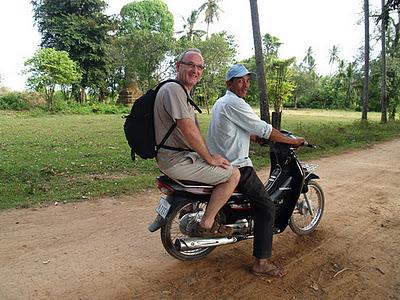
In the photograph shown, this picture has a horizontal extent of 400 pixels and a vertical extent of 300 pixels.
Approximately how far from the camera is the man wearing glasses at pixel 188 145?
290 cm

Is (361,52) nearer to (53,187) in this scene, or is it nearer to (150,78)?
(150,78)

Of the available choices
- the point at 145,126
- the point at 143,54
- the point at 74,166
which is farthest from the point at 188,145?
the point at 143,54

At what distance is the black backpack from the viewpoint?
9.87 ft

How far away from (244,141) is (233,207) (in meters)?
0.68

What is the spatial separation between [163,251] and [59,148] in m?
7.51

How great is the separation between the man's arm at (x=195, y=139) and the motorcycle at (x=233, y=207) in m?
0.29

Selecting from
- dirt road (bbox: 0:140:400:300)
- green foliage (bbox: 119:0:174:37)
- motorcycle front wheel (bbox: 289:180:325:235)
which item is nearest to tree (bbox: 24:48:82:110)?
green foliage (bbox: 119:0:174:37)

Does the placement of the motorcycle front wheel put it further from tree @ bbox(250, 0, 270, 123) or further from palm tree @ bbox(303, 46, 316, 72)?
palm tree @ bbox(303, 46, 316, 72)

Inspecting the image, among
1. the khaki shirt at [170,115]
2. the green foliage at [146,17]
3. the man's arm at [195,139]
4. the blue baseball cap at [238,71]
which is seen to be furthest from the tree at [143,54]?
the man's arm at [195,139]

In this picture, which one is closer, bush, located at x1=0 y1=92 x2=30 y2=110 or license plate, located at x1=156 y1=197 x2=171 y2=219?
license plate, located at x1=156 y1=197 x2=171 y2=219

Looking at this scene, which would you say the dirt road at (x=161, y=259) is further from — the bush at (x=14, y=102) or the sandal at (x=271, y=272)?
the bush at (x=14, y=102)

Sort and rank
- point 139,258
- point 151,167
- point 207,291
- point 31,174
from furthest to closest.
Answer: point 151,167 → point 31,174 → point 139,258 → point 207,291

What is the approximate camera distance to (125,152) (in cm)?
958

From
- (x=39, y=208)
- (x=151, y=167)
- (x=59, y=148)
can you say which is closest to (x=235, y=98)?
(x=39, y=208)
